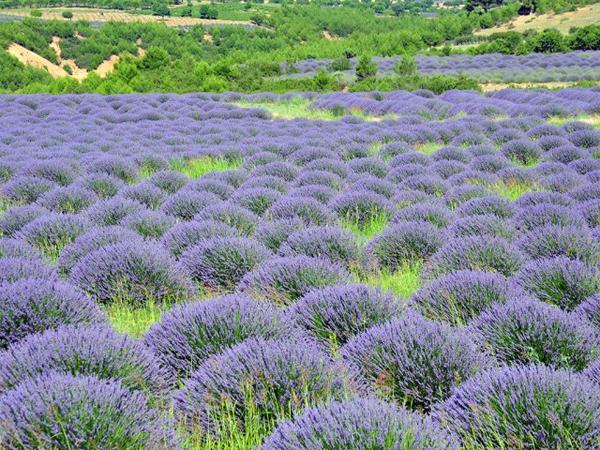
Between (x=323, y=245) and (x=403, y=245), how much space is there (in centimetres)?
69

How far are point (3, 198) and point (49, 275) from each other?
10.5 ft

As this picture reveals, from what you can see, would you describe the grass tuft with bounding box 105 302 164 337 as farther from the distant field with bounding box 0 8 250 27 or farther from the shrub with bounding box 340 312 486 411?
the distant field with bounding box 0 8 250 27

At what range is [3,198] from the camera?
6.26 meters

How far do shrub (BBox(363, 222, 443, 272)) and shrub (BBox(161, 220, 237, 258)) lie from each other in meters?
1.16

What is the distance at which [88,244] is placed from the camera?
4141 mm

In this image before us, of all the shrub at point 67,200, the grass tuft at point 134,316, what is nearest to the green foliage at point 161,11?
the shrub at point 67,200

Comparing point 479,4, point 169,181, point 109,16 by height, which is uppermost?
point 169,181

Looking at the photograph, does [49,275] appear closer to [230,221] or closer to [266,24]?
[230,221]

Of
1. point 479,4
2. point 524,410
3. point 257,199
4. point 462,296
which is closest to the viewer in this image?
point 524,410

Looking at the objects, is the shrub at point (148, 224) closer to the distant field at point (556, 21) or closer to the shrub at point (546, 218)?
the shrub at point (546, 218)

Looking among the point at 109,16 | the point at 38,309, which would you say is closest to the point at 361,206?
the point at 38,309

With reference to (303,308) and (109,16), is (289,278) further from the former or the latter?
(109,16)

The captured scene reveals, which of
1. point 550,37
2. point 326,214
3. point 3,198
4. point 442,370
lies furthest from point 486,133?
point 550,37

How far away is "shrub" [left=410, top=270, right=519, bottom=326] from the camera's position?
10.2 ft
